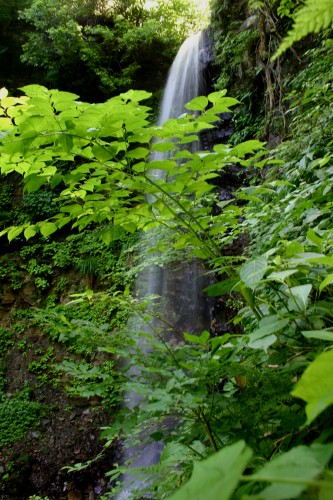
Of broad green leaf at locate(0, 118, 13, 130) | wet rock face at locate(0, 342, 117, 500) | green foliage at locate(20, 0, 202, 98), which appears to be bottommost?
wet rock face at locate(0, 342, 117, 500)

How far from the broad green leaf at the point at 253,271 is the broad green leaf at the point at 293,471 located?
428mm

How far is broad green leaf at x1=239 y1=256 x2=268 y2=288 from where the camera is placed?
0.71 metres

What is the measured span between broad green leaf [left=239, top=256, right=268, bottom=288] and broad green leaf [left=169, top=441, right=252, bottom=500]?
18.4 inches

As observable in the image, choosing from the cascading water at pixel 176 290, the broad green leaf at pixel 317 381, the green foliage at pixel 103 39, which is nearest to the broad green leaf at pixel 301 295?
the broad green leaf at pixel 317 381

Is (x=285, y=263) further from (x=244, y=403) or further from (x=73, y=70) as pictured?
(x=73, y=70)

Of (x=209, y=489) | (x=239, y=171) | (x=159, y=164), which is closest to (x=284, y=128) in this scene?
(x=239, y=171)

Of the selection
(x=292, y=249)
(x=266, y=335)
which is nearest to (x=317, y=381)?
(x=266, y=335)

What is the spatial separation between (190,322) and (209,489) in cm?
510

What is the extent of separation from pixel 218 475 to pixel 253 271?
0.55m

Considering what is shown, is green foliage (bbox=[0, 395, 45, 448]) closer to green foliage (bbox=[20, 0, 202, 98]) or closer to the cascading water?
the cascading water

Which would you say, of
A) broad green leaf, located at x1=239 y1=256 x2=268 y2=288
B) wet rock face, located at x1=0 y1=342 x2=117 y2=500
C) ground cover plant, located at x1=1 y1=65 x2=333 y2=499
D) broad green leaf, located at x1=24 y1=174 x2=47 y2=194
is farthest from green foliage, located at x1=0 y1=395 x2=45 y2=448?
broad green leaf, located at x1=239 y1=256 x2=268 y2=288

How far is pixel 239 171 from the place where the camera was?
19.0 feet

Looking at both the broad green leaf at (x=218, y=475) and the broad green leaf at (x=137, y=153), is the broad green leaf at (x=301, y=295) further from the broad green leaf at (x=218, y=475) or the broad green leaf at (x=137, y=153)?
the broad green leaf at (x=137, y=153)

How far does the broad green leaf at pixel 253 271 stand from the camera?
71 centimetres
